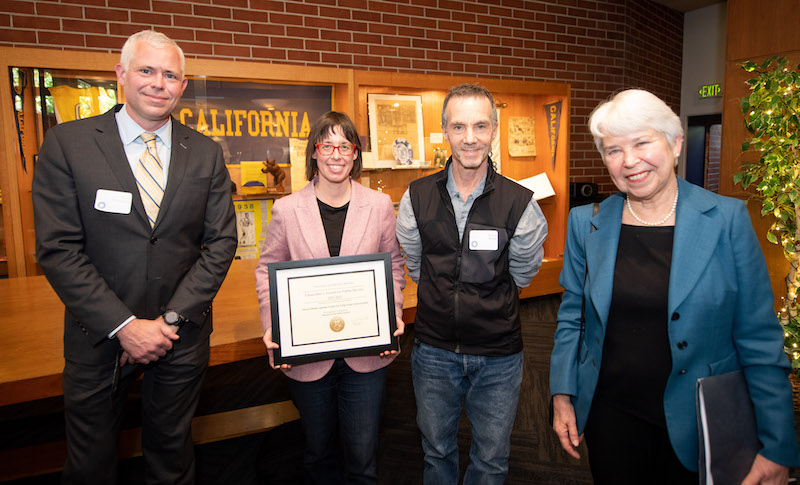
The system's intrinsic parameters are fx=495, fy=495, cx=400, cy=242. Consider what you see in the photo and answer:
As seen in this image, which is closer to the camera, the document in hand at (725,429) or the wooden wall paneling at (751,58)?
the document in hand at (725,429)

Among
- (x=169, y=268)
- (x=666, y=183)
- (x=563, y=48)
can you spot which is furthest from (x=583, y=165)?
(x=169, y=268)

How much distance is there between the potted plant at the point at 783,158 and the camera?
2.97 m

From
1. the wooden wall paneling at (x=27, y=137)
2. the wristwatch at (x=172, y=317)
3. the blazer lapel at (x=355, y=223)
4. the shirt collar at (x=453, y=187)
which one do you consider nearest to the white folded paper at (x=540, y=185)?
the wooden wall paneling at (x=27, y=137)

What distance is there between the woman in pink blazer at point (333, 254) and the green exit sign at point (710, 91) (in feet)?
25.5

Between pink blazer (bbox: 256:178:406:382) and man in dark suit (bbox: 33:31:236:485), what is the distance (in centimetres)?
20

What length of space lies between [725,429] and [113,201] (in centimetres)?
188

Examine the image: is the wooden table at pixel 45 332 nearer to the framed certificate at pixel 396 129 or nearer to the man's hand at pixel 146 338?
the man's hand at pixel 146 338

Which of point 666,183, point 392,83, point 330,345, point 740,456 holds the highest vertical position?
point 392,83

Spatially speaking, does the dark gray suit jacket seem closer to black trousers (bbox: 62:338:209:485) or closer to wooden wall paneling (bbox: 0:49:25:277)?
black trousers (bbox: 62:338:209:485)

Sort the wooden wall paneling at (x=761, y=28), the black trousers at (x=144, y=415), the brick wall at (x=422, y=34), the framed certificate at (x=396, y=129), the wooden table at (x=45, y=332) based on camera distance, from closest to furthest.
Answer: the black trousers at (x=144, y=415) < the wooden table at (x=45, y=332) < the wooden wall paneling at (x=761, y=28) < the brick wall at (x=422, y=34) < the framed certificate at (x=396, y=129)

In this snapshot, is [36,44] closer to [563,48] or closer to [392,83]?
[392,83]

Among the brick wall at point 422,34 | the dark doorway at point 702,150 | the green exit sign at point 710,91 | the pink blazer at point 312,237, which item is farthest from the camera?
the dark doorway at point 702,150

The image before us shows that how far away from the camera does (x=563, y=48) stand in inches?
240

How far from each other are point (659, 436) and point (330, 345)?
1058mm
